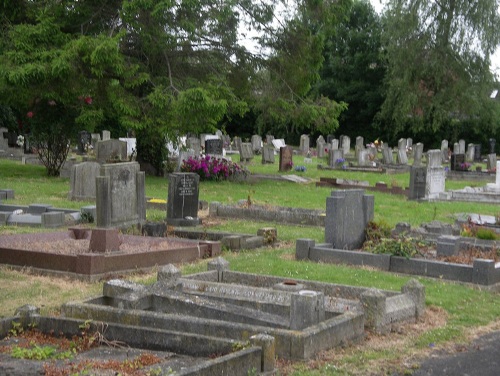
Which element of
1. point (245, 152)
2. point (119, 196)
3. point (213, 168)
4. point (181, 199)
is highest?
point (245, 152)

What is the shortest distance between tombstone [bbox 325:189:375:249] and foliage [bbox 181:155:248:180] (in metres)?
13.4

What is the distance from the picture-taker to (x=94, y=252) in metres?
12.6

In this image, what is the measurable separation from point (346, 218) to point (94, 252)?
4.26 metres

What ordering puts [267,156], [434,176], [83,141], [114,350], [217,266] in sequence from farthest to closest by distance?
1. [267,156]
2. [83,141]
3. [434,176]
4. [217,266]
5. [114,350]

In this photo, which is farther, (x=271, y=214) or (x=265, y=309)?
(x=271, y=214)

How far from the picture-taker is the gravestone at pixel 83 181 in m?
20.8

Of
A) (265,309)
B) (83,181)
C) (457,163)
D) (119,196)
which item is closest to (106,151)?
(83,181)

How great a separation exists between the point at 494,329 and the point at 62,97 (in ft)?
64.6

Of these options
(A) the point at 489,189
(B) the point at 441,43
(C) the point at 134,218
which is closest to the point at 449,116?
(B) the point at 441,43

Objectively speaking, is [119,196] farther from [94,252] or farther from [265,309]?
[265,309]

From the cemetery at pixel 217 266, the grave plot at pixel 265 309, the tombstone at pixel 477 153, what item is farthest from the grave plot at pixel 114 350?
the tombstone at pixel 477 153

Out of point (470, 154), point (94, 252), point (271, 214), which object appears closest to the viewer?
point (94, 252)

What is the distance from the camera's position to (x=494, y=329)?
387 inches

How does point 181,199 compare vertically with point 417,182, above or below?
below
